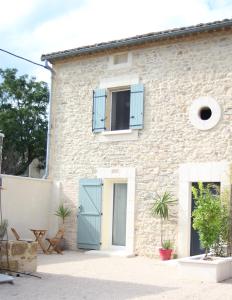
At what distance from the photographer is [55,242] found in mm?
11617

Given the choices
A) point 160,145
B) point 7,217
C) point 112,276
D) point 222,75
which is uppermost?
point 222,75

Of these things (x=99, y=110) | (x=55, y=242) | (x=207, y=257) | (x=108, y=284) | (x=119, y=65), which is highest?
(x=119, y=65)

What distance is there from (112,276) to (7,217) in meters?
4.11

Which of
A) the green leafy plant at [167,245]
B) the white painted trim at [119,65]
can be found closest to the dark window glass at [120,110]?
the white painted trim at [119,65]

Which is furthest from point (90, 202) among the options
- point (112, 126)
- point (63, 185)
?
point (112, 126)

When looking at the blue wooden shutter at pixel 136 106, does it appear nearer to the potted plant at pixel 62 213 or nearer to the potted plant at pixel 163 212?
the potted plant at pixel 163 212

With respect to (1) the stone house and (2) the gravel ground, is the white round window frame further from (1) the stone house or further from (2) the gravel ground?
(2) the gravel ground

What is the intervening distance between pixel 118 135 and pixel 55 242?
302 centimetres

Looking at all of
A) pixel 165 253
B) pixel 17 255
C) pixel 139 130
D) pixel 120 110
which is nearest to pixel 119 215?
pixel 165 253

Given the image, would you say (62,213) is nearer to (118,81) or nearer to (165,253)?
(165,253)

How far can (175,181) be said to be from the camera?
36.7 feet

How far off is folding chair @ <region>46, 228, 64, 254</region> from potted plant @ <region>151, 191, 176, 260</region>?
2.39 meters

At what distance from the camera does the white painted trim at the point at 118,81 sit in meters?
12.0

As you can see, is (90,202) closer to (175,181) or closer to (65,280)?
(175,181)
